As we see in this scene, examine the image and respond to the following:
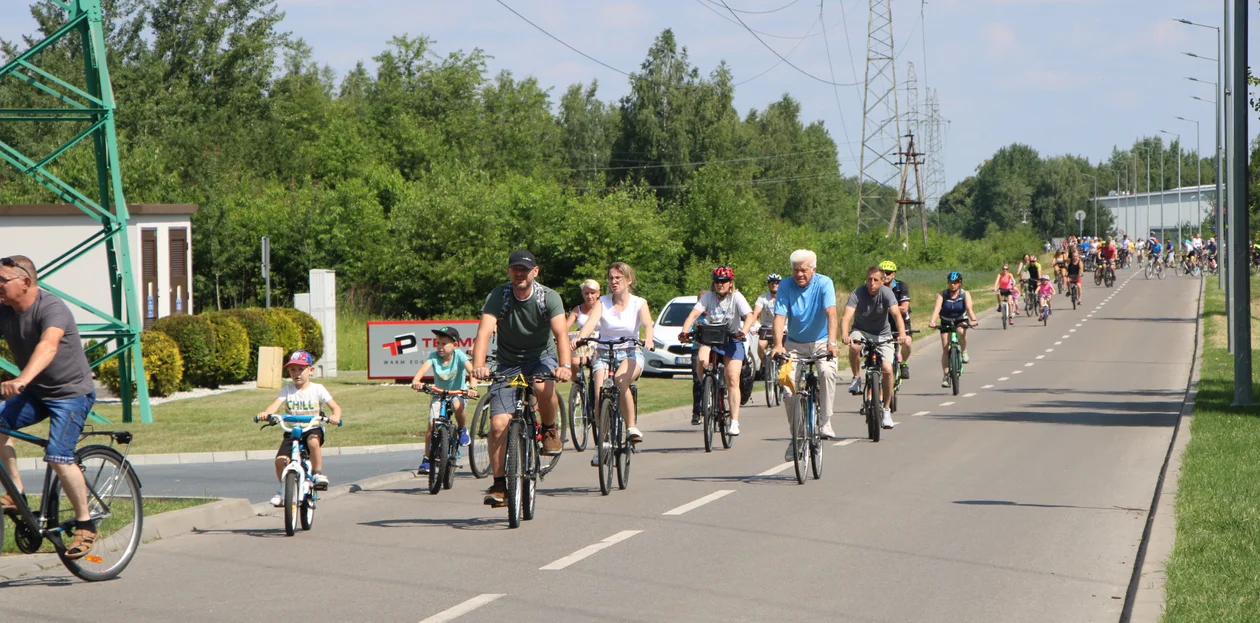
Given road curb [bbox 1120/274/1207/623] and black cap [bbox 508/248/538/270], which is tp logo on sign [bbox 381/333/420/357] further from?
black cap [bbox 508/248/538/270]

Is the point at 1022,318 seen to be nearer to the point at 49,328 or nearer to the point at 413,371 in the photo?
the point at 413,371

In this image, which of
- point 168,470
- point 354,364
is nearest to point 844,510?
point 168,470

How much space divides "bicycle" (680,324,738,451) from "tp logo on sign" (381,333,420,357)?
35.2ft

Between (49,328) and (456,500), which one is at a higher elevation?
(49,328)

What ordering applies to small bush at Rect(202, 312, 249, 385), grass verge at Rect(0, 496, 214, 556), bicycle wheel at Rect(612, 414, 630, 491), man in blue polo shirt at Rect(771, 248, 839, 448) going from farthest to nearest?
1. small bush at Rect(202, 312, 249, 385)
2. man in blue polo shirt at Rect(771, 248, 839, 448)
3. bicycle wheel at Rect(612, 414, 630, 491)
4. grass verge at Rect(0, 496, 214, 556)

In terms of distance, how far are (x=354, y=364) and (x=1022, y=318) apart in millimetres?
22430

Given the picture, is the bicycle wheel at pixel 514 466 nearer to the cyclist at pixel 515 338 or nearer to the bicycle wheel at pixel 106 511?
the cyclist at pixel 515 338

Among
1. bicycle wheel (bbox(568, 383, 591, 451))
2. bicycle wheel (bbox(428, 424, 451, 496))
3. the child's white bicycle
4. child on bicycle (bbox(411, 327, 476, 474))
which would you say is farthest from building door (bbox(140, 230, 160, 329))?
the child's white bicycle

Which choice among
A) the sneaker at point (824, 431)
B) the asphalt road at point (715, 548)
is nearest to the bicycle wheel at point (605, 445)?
the asphalt road at point (715, 548)

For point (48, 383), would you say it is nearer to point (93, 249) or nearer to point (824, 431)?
point (824, 431)

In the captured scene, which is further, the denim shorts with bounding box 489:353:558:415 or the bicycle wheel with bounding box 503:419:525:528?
the denim shorts with bounding box 489:353:558:415

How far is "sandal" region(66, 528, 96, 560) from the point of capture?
7.88m

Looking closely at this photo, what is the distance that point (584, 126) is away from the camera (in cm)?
10444

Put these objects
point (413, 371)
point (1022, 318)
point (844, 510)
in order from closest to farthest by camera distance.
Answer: point (844, 510), point (413, 371), point (1022, 318)
